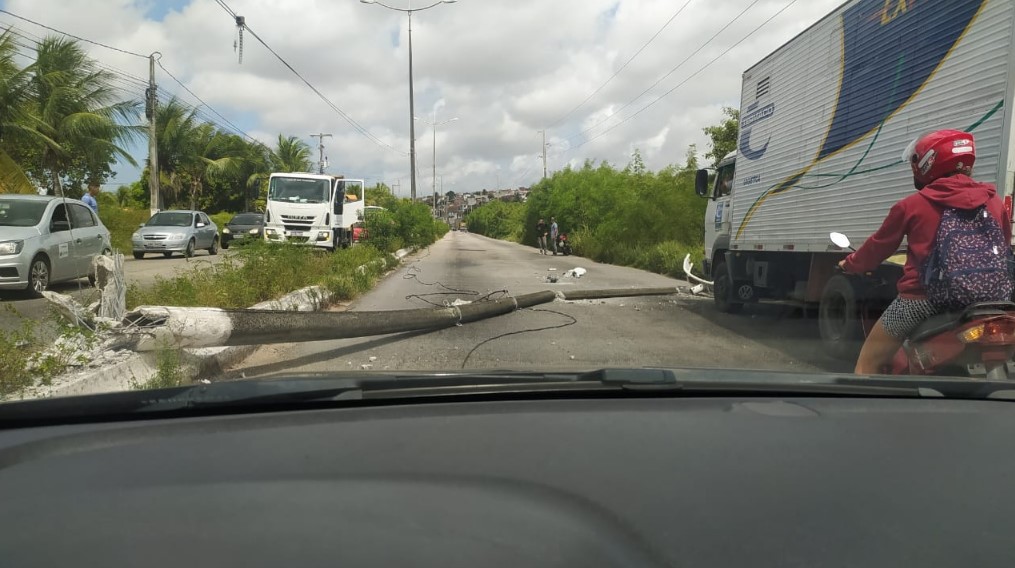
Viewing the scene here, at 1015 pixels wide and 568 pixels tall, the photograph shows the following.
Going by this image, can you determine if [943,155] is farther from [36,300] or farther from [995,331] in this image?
[36,300]

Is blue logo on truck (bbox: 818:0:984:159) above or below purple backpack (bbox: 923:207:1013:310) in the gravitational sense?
above

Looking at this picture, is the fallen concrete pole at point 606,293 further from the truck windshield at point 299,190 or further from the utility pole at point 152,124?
the utility pole at point 152,124

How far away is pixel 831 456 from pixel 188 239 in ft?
69.8

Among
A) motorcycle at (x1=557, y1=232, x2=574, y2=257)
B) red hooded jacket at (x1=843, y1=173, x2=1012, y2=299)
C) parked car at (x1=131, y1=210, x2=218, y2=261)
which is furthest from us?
motorcycle at (x1=557, y1=232, x2=574, y2=257)

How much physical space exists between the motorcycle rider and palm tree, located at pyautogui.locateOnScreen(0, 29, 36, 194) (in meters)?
21.4

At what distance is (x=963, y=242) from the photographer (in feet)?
12.2

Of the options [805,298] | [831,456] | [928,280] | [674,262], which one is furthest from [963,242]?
[674,262]

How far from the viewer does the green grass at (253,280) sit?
287 inches

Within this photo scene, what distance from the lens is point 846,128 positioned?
7.00 metres

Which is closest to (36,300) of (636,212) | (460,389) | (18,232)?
(18,232)

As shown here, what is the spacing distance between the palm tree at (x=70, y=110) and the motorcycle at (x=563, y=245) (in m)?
17.3

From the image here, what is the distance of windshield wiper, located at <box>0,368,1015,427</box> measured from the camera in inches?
87.3

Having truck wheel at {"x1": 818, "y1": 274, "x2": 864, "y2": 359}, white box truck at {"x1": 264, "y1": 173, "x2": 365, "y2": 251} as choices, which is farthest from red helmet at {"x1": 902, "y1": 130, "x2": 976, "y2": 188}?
white box truck at {"x1": 264, "y1": 173, "x2": 365, "y2": 251}

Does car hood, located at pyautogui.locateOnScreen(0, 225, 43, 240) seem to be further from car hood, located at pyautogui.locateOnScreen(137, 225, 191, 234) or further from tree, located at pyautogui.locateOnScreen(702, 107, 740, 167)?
tree, located at pyautogui.locateOnScreen(702, 107, 740, 167)
